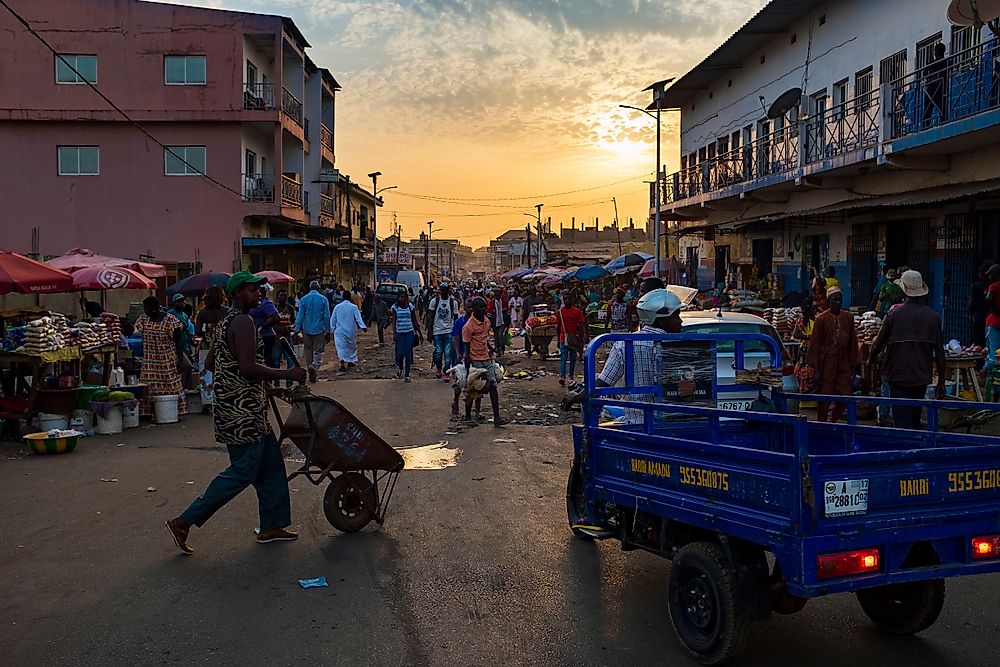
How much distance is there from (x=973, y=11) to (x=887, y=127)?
164 inches

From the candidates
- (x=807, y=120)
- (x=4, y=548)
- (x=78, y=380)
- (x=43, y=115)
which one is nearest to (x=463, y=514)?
(x=4, y=548)

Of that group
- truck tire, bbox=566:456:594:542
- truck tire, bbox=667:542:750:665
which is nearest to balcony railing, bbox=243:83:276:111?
truck tire, bbox=566:456:594:542

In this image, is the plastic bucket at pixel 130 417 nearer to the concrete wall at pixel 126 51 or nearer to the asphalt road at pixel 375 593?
the asphalt road at pixel 375 593

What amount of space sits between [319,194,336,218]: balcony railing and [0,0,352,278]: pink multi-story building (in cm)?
832

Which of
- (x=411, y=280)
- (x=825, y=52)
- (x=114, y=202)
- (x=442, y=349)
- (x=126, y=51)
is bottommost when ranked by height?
(x=442, y=349)

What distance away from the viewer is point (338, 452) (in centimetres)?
698

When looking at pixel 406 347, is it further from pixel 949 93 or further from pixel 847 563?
pixel 847 563

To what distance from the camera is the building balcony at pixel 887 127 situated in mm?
14164

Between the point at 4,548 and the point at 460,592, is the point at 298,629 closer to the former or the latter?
the point at 460,592

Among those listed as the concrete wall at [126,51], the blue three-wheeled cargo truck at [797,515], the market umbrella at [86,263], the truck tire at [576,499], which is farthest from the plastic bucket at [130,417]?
the concrete wall at [126,51]

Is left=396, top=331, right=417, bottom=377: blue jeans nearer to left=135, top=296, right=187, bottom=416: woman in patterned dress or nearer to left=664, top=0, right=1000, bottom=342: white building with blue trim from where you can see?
left=135, top=296, right=187, bottom=416: woman in patterned dress

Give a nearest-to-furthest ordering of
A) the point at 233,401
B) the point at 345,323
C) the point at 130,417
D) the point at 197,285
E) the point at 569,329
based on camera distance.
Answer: the point at 233,401 → the point at 130,417 → the point at 569,329 → the point at 345,323 → the point at 197,285

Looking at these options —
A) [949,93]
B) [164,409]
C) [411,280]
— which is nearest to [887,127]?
[949,93]

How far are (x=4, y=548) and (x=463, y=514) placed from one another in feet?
11.3
